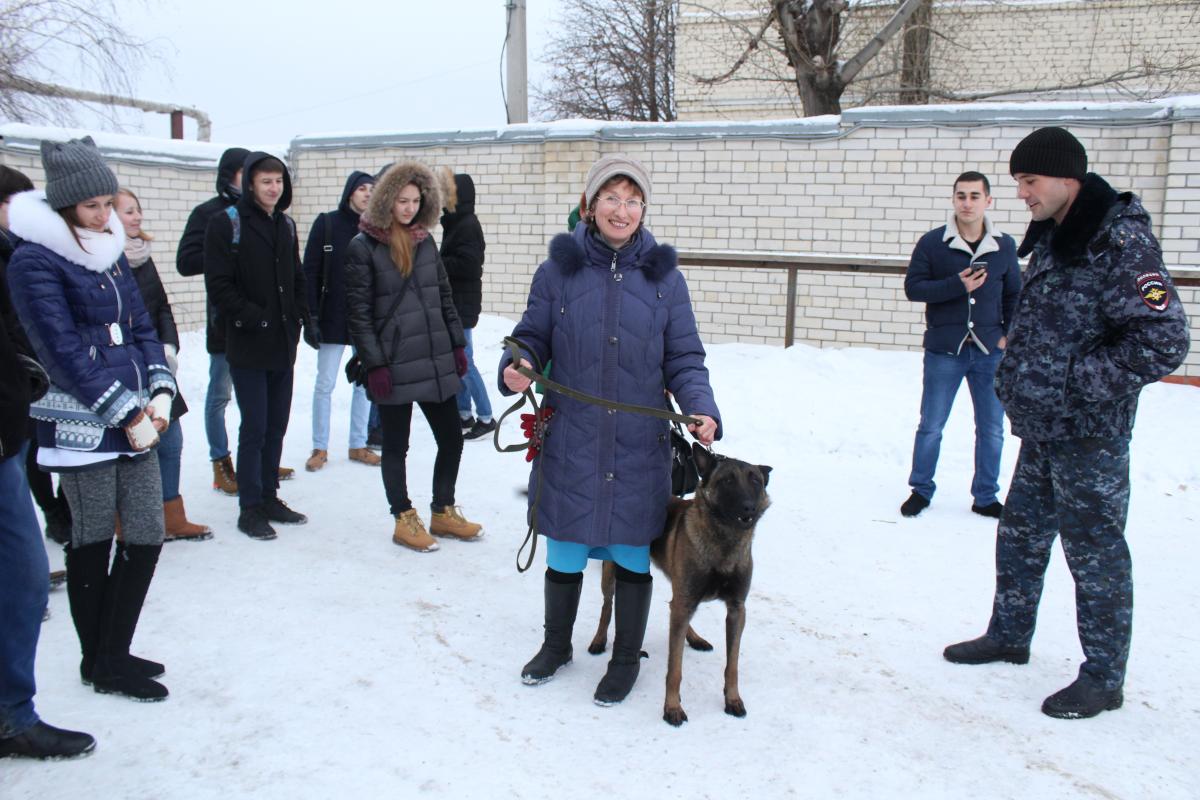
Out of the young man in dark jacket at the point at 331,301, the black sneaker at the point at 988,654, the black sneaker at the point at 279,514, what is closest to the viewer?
the black sneaker at the point at 988,654

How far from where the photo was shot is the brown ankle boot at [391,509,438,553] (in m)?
4.68

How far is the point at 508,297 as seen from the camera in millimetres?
11406

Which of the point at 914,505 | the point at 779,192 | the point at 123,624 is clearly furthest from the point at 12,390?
the point at 779,192

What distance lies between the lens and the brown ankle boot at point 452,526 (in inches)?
191

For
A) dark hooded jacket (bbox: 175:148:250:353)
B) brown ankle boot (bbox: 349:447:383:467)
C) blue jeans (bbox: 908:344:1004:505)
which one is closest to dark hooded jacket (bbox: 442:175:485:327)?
brown ankle boot (bbox: 349:447:383:467)

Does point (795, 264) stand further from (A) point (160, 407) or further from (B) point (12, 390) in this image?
(B) point (12, 390)

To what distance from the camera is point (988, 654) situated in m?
3.49

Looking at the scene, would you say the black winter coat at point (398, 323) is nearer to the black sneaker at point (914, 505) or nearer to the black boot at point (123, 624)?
the black boot at point (123, 624)

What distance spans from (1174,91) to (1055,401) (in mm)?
20395

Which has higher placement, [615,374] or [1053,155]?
[1053,155]

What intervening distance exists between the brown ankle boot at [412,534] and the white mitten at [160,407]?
70.9 inches

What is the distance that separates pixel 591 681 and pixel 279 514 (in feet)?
8.35

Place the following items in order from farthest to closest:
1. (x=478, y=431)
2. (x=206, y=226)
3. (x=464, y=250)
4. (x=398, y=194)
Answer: (x=478, y=431)
(x=464, y=250)
(x=206, y=226)
(x=398, y=194)

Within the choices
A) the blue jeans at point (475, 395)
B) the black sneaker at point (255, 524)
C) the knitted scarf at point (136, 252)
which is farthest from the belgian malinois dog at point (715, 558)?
the blue jeans at point (475, 395)
